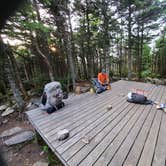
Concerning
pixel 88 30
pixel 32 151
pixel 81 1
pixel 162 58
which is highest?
pixel 81 1

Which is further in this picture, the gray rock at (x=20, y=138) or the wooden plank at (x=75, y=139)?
the gray rock at (x=20, y=138)

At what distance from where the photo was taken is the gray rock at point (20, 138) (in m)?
2.86

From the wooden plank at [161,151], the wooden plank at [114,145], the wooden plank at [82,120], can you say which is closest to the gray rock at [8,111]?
the wooden plank at [82,120]

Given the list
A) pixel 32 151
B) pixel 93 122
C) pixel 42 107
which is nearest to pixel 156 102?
pixel 93 122

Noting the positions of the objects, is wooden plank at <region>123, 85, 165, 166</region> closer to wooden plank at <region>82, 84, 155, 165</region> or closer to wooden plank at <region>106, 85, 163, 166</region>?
wooden plank at <region>106, 85, 163, 166</region>

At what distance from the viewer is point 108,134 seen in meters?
1.92

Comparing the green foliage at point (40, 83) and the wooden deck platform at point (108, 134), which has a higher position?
the green foliage at point (40, 83)

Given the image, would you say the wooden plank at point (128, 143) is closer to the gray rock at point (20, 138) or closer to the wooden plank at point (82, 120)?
the wooden plank at point (82, 120)

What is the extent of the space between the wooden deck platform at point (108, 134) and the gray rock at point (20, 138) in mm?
642

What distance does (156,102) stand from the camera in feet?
10.1

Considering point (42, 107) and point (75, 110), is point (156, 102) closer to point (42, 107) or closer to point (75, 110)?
point (75, 110)

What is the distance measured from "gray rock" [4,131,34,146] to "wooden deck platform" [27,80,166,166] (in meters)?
0.64

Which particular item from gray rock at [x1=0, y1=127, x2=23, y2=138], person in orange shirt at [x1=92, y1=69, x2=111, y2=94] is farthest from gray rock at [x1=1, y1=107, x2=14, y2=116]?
person in orange shirt at [x1=92, y1=69, x2=111, y2=94]

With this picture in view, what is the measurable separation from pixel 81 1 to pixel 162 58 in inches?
255
